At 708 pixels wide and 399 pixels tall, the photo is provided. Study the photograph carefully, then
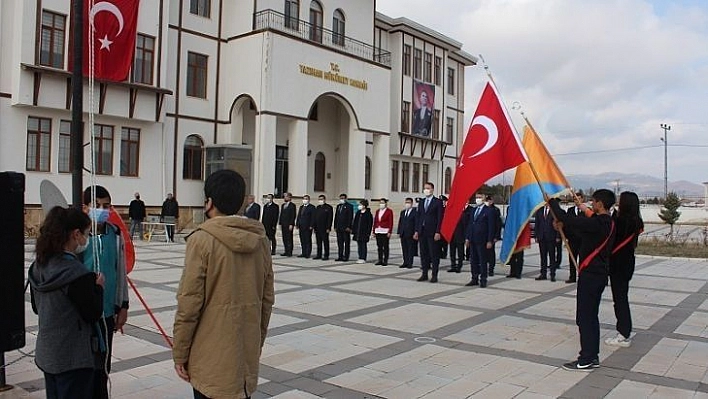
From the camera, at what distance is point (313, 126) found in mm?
31172

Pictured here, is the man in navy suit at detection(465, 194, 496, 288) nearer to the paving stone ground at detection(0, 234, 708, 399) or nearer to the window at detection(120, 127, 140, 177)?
the paving stone ground at detection(0, 234, 708, 399)

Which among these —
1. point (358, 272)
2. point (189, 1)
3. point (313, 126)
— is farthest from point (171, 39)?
point (358, 272)

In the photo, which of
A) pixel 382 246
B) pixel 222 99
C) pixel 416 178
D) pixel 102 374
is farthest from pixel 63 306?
pixel 416 178

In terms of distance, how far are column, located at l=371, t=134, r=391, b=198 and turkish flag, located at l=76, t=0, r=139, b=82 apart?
1350cm

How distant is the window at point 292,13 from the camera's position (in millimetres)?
27438

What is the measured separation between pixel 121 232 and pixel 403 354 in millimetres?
3492

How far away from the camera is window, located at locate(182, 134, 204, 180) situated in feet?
83.2

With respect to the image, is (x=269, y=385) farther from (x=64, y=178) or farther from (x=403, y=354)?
(x=64, y=178)

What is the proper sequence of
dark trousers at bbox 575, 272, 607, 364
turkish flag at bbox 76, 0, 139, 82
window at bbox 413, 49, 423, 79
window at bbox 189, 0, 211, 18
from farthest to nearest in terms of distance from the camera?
1. window at bbox 413, 49, 423, 79
2. window at bbox 189, 0, 211, 18
3. turkish flag at bbox 76, 0, 139, 82
4. dark trousers at bbox 575, 272, 607, 364

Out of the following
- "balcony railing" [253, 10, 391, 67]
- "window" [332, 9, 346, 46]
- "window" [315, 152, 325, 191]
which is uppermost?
"window" [332, 9, 346, 46]

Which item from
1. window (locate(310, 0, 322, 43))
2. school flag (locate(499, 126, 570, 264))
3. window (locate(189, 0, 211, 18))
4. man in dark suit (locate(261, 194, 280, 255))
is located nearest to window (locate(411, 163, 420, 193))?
window (locate(310, 0, 322, 43))

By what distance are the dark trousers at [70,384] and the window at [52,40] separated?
1957 cm

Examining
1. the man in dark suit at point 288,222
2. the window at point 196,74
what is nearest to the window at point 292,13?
the window at point 196,74

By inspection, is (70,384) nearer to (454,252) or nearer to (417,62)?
(454,252)
